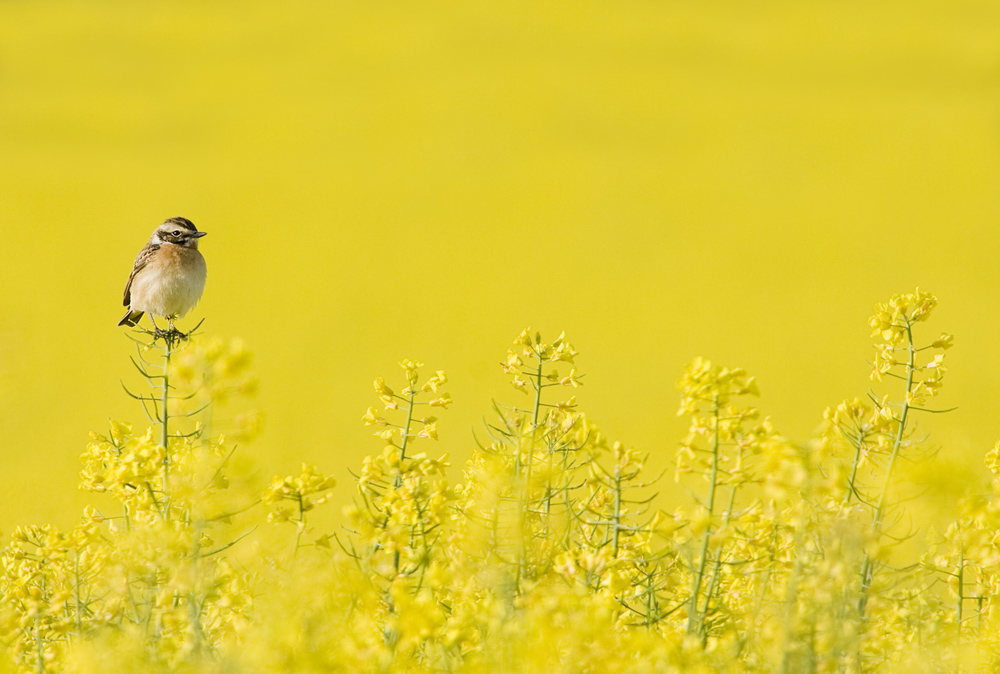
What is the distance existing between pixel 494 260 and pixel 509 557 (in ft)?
52.8

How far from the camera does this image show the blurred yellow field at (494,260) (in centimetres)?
211

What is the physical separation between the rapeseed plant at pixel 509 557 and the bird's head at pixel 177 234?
6.93 ft

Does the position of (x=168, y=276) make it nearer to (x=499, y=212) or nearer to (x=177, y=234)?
(x=177, y=234)

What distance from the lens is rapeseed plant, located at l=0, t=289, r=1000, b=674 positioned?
1738 millimetres

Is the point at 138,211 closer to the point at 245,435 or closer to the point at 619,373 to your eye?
the point at 619,373

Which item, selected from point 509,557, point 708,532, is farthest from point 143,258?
point 708,532

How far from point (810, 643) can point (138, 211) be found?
1980 centimetres

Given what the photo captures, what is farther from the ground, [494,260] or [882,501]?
[494,260]

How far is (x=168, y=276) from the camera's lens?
442 cm

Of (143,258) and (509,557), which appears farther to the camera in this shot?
(143,258)

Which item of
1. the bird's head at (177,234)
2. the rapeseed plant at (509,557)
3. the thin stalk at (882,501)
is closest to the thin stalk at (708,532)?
the rapeseed plant at (509,557)

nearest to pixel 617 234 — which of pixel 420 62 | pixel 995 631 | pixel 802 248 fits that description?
pixel 802 248

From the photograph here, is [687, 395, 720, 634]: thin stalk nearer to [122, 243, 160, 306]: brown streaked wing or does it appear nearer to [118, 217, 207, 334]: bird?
[118, 217, 207, 334]: bird

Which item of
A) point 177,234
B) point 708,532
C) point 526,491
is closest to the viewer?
point 708,532
